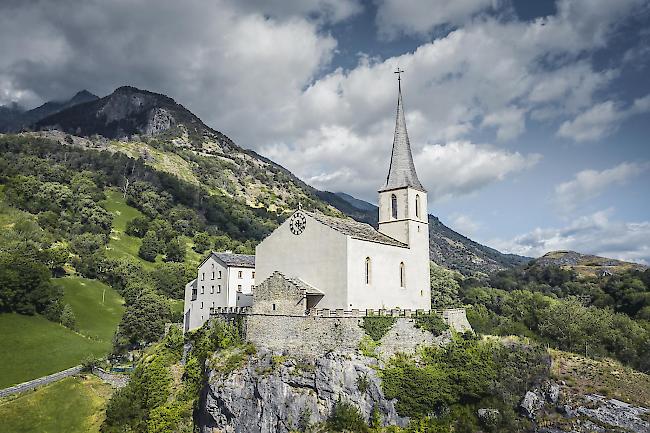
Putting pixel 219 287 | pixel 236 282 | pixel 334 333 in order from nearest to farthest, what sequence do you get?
1. pixel 334 333
2. pixel 236 282
3. pixel 219 287

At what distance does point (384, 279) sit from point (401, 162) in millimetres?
15157

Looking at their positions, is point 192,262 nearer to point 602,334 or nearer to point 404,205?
point 404,205

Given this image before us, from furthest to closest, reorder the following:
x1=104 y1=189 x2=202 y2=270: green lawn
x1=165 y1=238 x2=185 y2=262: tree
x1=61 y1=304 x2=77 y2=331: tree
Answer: x1=165 y1=238 x2=185 y2=262: tree → x1=104 y1=189 x2=202 y2=270: green lawn → x1=61 y1=304 x2=77 y2=331: tree

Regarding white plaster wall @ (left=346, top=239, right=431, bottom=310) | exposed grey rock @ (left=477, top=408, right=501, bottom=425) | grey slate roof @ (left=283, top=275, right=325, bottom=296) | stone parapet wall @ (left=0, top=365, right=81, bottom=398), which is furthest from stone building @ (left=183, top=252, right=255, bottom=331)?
exposed grey rock @ (left=477, top=408, right=501, bottom=425)

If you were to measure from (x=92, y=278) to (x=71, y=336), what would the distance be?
33.9 meters

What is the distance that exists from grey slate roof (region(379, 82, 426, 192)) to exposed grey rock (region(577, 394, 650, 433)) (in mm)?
27547

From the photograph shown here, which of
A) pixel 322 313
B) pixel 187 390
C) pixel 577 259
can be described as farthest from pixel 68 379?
pixel 577 259

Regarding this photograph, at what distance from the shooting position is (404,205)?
182 ft

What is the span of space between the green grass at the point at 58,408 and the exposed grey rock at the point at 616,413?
4792cm

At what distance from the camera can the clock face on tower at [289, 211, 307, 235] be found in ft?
164

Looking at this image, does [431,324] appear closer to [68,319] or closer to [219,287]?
[219,287]

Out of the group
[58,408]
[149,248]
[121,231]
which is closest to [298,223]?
[58,408]

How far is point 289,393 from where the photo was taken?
42.1 metres

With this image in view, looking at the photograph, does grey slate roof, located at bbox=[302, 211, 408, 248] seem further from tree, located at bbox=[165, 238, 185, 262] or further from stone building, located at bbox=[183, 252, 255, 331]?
tree, located at bbox=[165, 238, 185, 262]
